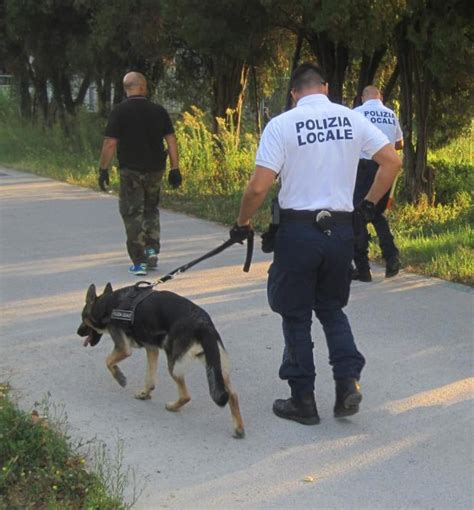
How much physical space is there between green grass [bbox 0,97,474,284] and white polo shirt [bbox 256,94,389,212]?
3.41m

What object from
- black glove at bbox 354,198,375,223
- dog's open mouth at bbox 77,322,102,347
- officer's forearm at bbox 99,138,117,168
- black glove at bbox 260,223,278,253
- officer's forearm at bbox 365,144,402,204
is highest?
officer's forearm at bbox 365,144,402,204

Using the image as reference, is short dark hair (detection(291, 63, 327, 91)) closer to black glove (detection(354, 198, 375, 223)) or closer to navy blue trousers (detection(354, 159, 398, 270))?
black glove (detection(354, 198, 375, 223))

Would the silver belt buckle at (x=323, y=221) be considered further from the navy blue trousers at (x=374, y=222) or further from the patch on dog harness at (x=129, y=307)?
the navy blue trousers at (x=374, y=222)

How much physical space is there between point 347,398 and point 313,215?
102 cm

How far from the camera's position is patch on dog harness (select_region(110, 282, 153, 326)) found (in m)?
4.39

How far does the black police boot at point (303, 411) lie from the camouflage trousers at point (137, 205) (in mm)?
3596

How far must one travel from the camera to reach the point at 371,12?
9109 mm

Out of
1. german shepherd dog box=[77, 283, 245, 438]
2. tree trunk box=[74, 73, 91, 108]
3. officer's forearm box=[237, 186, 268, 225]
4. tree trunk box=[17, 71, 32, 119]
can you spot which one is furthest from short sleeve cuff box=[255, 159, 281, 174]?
tree trunk box=[17, 71, 32, 119]

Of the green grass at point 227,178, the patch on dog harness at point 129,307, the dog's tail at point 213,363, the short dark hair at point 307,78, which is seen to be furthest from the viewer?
the green grass at point 227,178

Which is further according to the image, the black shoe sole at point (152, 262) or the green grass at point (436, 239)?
Answer: the black shoe sole at point (152, 262)

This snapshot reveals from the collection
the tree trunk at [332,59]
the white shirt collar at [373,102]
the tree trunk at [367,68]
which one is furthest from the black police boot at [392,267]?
A: the tree trunk at [332,59]

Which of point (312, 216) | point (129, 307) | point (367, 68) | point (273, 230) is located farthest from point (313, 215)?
point (367, 68)

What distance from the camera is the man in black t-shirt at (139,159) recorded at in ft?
24.1

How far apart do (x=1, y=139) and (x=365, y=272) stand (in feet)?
62.6
